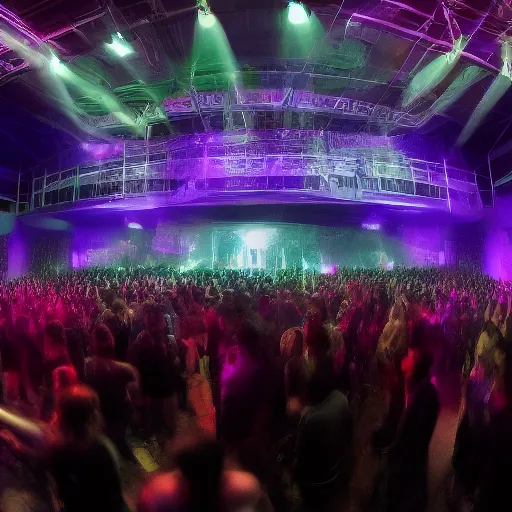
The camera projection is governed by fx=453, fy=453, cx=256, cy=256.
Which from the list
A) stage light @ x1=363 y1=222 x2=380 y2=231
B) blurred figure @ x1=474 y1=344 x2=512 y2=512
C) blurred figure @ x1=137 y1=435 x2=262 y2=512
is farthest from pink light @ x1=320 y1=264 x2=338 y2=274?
blurred figure @ x1=137 y1=435 x2=262 y2=512

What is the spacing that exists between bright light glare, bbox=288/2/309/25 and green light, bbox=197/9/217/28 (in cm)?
144

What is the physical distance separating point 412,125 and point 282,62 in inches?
124

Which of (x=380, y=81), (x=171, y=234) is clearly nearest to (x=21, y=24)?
(x=171, y=234)

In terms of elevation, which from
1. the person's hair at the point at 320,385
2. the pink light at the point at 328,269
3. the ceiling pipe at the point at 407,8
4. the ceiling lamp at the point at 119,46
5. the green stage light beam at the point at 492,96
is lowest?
the person's hair at the point at 320,385

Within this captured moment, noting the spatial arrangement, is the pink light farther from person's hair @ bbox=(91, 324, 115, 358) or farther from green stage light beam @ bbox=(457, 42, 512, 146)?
person's hair @ bbox=(91, 324, 115, 358)

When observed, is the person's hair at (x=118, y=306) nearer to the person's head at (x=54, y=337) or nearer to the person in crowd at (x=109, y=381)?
the person's head at (x=54, y=337)

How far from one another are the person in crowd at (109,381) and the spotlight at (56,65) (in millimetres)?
7489

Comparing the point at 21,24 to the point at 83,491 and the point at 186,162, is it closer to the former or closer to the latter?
the point at 186,162

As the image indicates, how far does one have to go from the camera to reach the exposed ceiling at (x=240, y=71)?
26.9ft

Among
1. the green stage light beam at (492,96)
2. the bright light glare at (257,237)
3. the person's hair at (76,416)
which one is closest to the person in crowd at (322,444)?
the person's hair at (76,416)

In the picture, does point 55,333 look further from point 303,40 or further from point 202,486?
point 303,40

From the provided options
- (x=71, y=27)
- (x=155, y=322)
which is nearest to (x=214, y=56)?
(x=71, y=27)

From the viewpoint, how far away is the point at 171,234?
905 centimetres

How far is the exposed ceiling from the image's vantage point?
8188 millimetres
